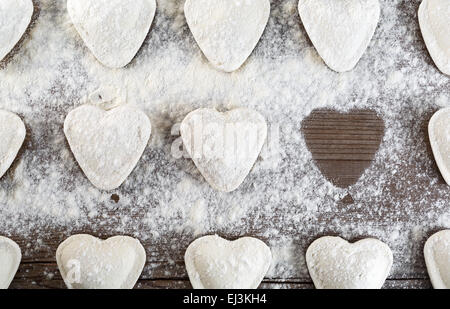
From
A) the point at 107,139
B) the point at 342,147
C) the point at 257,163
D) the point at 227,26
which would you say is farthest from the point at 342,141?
the point at 107,139

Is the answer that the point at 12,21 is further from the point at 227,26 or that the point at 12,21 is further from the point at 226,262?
the point at 226,262

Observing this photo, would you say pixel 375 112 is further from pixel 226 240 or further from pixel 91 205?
pixel 91 205

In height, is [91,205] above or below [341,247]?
above

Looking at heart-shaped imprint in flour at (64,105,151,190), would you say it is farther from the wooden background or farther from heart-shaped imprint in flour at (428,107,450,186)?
heart-shaped imprint in flour at (428,107,450,186)
